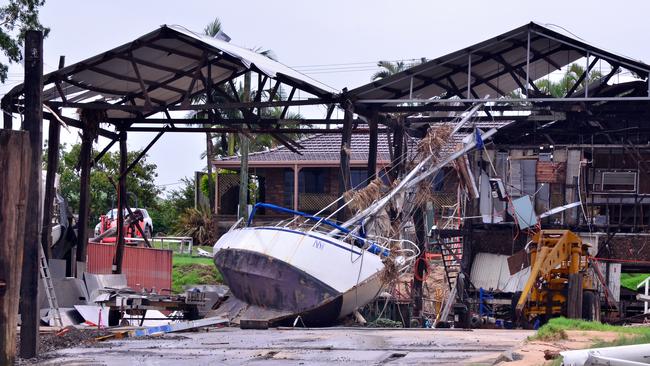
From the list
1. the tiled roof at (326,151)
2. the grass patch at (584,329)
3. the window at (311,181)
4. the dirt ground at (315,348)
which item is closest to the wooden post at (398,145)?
the dirt ground at (315,348)

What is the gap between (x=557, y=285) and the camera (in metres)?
25.6

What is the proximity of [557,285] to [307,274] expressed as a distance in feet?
18.5

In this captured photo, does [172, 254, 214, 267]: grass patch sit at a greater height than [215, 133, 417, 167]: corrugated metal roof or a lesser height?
lesser

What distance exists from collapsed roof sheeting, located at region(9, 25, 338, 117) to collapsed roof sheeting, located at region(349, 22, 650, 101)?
2321 millimetres

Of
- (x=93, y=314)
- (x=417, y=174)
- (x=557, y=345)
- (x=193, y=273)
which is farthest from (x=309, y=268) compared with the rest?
(x=193, y=273)

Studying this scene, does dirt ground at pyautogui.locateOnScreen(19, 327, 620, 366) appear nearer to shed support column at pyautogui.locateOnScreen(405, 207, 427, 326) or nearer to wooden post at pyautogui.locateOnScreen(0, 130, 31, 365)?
wooden post at pyautogui.locateOnScreen(0, 130, 31, 365)

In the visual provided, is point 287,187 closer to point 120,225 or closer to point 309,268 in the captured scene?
point 120,225

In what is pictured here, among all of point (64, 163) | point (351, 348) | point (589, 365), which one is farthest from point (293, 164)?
point (589, 365)

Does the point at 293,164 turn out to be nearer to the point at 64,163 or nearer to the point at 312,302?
the point at 64,163

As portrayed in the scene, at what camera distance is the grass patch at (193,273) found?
138 ft

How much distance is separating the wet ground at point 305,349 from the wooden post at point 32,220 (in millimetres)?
535

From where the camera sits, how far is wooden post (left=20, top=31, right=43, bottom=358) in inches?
679

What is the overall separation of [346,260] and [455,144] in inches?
231

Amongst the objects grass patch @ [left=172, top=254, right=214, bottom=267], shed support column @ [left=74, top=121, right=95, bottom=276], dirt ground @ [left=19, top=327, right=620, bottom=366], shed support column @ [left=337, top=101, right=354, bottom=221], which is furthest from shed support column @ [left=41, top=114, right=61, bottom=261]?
grass patch @ [left=172, top=254, right=214, bottom=267]
